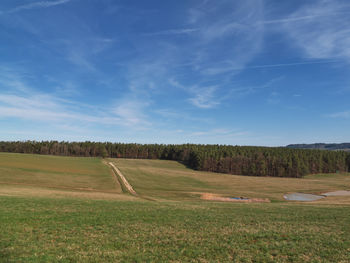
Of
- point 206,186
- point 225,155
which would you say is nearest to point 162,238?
point 206,186

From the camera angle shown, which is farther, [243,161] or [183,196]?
[243,161]

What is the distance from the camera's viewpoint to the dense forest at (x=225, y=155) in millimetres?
106250

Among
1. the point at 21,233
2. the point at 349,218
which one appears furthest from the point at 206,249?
the point at 349,218

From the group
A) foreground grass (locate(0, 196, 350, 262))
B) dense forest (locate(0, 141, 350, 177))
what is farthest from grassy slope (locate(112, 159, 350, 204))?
dense forest (locate(0, 141, 350, 177))

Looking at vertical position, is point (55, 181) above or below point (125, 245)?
below

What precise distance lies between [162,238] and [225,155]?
10733 cm

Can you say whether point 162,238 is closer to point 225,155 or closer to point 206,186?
point 206,186

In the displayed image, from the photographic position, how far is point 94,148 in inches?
6206

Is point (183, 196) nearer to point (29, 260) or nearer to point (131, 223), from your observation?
point (131, 223)

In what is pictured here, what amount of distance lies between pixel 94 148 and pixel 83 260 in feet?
521

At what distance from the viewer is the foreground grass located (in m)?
8.34

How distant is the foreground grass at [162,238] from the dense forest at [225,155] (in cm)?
9477

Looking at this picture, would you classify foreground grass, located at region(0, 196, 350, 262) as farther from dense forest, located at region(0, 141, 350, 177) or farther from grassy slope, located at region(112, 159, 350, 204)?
dense forest, located at region(0, 141, 350, 177)

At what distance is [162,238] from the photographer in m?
10.5
